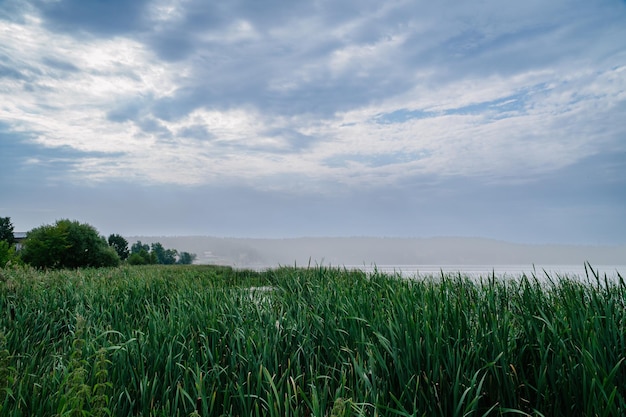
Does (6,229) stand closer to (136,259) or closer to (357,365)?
(136,259)

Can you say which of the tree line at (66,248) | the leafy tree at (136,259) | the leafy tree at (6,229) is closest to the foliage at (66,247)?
the tree line at (66,248)

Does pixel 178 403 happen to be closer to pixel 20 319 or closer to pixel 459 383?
pixel 459 383

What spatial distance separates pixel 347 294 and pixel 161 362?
1.96m

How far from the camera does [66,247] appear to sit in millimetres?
14375

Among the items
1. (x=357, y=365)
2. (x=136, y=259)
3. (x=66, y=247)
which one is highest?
(x=66, y=247)

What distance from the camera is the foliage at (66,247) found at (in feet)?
47.1

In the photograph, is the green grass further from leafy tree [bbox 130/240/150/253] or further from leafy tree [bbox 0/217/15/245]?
leafy tree [bbox 0/217/15/245]

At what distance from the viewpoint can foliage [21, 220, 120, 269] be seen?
14.3 metres

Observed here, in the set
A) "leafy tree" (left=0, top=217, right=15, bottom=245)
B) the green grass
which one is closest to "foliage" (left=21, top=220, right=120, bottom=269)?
the green grass

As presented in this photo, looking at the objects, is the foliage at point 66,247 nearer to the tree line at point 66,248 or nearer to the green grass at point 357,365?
the tree line at point 66,248

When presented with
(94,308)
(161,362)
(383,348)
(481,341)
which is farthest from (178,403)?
(94,308)

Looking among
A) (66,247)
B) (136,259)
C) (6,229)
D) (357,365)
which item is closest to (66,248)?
(66,247)

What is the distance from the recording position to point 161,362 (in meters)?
3.28

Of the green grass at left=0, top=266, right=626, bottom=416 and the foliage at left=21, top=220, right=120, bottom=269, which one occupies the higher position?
the foliage at left=21, top=220, right=120, bottom=269
